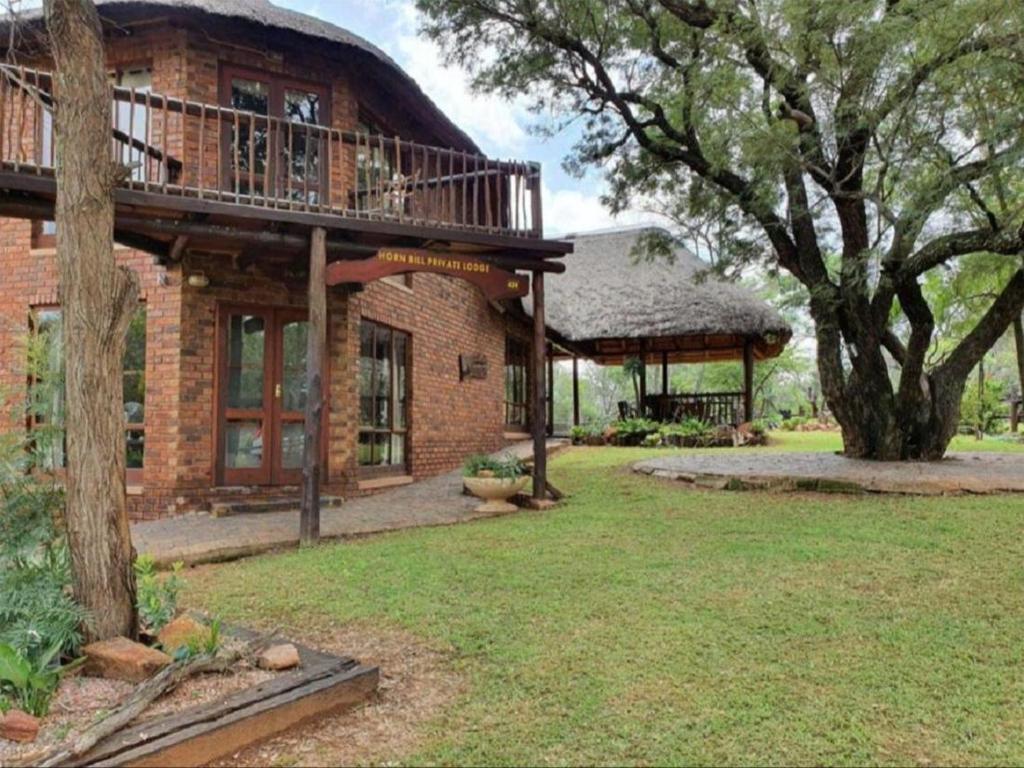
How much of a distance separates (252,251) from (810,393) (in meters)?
31.2

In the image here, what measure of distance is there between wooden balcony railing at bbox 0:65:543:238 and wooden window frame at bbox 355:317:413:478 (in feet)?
5.60

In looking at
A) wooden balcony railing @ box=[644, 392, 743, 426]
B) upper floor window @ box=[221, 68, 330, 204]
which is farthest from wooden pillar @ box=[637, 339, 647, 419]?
upper floor window @ box=[221, 68, 330, 204]

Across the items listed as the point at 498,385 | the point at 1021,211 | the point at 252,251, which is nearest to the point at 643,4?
the point at 1021,211

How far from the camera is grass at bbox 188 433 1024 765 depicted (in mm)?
2449

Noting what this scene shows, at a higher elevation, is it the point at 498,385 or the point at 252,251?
the point at 252,251

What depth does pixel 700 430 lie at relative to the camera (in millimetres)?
14953

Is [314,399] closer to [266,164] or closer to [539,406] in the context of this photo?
[266,164]

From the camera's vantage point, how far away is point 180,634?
294cm

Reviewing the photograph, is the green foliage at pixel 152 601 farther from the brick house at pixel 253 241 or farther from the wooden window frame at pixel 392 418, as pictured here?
the wooden window frame at pixel 392 418

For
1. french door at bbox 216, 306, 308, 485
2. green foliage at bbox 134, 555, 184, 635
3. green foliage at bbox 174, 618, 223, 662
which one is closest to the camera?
green foliage at bbox 174, 618, 223, 662

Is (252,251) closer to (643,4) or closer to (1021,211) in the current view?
(643,4)

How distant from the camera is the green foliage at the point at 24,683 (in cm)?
244

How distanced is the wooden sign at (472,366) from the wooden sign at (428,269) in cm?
446

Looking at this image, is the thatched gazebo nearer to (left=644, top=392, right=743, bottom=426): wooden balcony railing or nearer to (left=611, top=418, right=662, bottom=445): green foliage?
(left=644, top=392, right=743, bottom=426): wooden balcony railing
